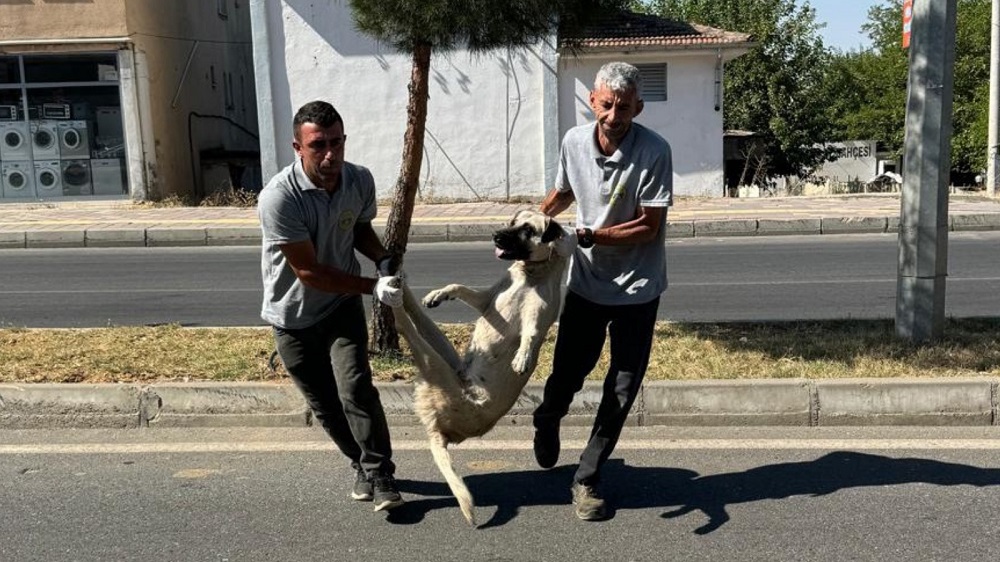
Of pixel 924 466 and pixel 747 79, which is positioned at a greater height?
pixel 747 79

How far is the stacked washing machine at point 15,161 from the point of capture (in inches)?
A: 746

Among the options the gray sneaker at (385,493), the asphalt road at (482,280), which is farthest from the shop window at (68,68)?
the gray sneaker at (385,493)

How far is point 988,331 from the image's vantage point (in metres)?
6.24

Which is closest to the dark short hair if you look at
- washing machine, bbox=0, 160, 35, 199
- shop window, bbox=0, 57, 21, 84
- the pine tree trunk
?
the pine tree trunk

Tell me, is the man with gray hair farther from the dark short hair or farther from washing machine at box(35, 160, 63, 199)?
washing machine at box(35, 160, 63, 199)

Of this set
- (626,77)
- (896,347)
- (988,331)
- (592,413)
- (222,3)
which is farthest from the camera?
(222,3)

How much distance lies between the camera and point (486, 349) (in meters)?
3.95

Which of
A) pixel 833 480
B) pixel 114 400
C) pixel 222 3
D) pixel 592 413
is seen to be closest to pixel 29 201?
pixel 222 3

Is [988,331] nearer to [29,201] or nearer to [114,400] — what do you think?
[114,400]

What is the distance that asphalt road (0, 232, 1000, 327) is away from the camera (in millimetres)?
8281

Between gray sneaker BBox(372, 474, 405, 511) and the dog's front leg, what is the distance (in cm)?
78

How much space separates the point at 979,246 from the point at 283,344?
435 inches

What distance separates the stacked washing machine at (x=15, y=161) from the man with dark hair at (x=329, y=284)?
58.3 ft

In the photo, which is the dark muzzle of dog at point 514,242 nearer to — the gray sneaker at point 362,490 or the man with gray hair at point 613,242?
the man with gray hair at point 613,242
